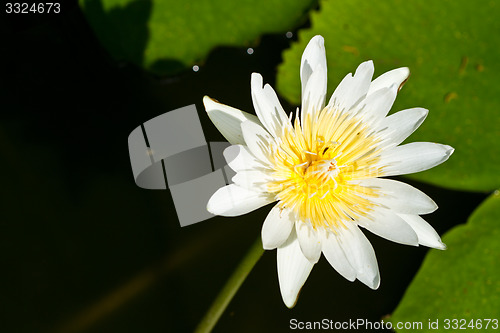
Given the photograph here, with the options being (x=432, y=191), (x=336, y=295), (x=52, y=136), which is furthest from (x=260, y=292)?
(x=52, y=136)

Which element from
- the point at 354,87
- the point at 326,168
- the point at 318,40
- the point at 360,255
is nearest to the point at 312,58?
the point at 318,40

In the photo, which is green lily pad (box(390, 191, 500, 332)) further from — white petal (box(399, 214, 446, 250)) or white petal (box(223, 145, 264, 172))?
white petal (box(223, 145, 264, 172))

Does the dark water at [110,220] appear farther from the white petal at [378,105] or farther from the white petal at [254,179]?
the white petal at [378,105]

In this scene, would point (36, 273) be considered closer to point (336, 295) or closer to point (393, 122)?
point (336, 295)

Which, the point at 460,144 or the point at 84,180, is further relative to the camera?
the point at 84,180

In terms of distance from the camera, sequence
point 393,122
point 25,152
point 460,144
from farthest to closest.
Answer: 1. point 25,152
2. point 460,144
3. point 393,122

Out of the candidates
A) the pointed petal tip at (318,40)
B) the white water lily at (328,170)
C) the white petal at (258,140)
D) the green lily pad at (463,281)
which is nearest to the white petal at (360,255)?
the white water lily at (328,170)

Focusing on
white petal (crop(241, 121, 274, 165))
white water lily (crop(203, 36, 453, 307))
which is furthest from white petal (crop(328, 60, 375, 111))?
white petal (crop(241, 121, 274, 165))
